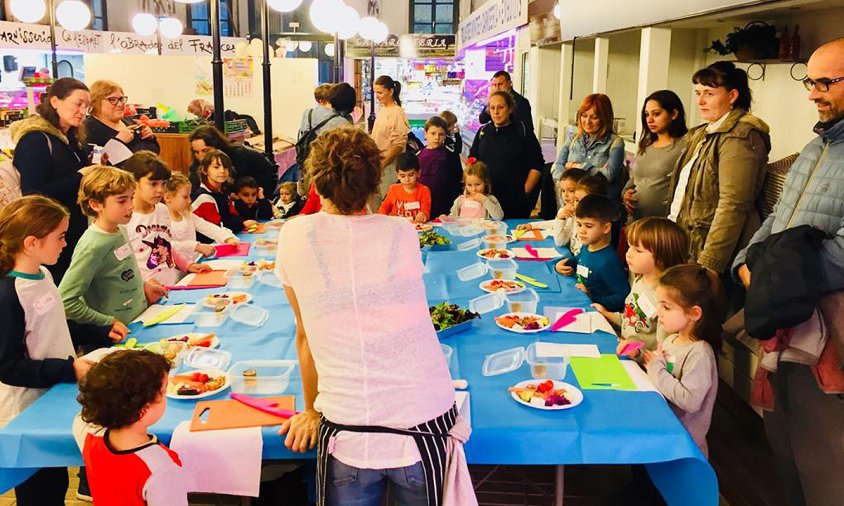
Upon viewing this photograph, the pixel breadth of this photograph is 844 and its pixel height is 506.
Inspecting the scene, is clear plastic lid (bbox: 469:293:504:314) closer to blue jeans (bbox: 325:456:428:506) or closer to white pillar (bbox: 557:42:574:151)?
blue jeans (bbox: 325:456:428:506)

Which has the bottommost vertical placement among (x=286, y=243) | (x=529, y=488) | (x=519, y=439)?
(x=529, y=488)

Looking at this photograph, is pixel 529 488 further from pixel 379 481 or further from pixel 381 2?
pixel 381 2

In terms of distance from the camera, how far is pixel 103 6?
1942 centimetres

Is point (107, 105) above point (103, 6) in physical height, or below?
below

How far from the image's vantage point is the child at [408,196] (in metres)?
5.16

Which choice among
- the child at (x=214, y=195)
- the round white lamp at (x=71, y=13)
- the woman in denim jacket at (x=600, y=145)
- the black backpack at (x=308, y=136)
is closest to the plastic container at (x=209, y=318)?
the child at (x=214, y=195)

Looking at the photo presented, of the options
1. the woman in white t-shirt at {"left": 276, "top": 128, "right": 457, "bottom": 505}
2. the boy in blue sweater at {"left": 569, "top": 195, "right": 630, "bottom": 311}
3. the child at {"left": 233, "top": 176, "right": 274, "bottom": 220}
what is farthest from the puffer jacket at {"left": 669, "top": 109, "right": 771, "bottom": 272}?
the child at {"left": 233, "top": 176, "right": 274, "bottom": 220}

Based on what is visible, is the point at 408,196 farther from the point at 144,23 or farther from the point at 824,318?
the point at 144,23

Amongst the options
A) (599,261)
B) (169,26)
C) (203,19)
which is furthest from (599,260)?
(203,19)

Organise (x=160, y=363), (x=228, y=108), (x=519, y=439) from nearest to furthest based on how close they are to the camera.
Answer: (x=160, y=363), (x=519, y=439), (x=228, y=108)

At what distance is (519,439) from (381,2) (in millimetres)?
22568

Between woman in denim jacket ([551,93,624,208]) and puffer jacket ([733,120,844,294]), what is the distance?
88.3 inches

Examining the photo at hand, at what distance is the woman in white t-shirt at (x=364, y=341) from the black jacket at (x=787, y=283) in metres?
1.23

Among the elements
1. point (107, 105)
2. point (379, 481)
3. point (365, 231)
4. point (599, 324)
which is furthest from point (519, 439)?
point (107, 105)
